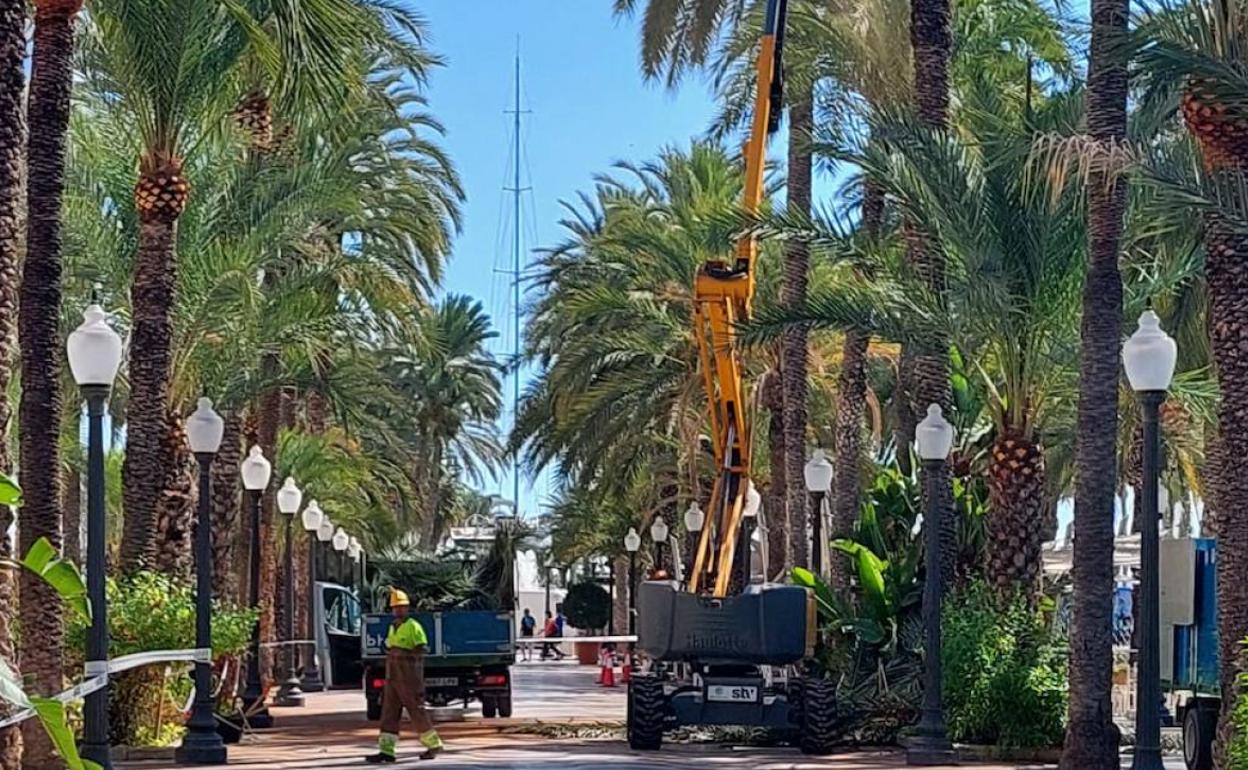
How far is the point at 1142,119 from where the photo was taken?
16.5 meters

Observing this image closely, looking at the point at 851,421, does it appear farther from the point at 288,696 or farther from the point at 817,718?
the point at 288,696

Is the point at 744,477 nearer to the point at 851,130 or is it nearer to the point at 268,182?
the point at 851,130

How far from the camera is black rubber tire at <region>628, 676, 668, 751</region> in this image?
18828 millimetres

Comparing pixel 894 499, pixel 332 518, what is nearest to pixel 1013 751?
pixel 894 499

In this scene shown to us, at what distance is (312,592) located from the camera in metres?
30.4

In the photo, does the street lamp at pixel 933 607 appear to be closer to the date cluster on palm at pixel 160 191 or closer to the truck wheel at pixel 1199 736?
the truck wheel at pixel 1199 736

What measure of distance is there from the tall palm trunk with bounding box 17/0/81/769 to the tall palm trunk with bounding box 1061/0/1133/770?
8159 mm

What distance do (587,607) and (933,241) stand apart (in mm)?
47838

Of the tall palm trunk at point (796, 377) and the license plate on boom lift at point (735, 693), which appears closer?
the license plate on boom lift at point (735, 693)

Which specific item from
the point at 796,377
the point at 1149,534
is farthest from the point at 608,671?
the point at 1149,534

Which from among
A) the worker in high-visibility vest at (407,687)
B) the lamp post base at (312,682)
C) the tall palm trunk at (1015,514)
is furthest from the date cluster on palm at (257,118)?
the lamp post base at (312,682)

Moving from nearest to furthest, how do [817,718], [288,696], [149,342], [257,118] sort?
[817,718] < [149,342] < [257,118] < [288,696]

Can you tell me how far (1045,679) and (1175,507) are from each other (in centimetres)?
3244

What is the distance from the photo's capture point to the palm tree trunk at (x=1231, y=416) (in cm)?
1373
